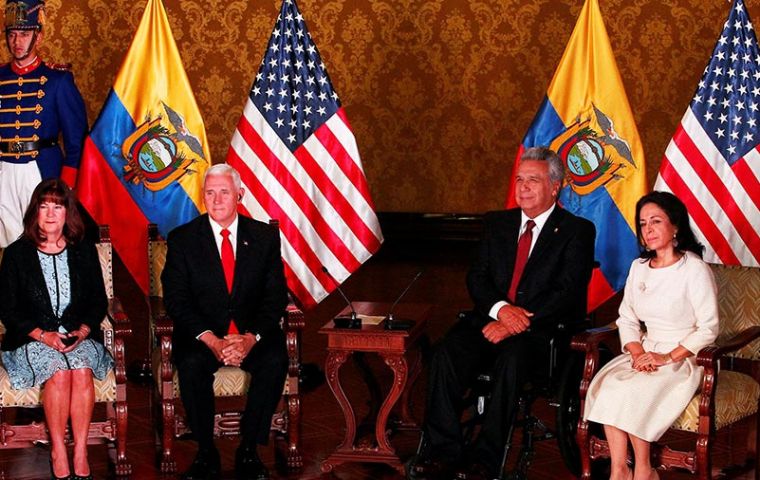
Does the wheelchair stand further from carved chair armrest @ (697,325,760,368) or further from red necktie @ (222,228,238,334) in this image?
red necktie @ (222,228,238,334)

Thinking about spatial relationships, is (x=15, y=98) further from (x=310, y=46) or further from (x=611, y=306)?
(x=611, y=306)

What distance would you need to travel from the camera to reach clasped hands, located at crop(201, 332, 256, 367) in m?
4.99

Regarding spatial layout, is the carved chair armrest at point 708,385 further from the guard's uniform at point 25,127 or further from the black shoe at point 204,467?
the guard's uniform at point 25,127

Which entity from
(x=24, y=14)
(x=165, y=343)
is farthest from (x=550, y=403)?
(x=24, y=14)

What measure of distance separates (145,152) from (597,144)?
2.49m

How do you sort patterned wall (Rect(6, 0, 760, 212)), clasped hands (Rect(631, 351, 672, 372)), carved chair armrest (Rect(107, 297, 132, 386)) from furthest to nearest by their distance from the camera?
patterned wall (Rect(6, 0, 760, 212)), carved chair armrest (Rect(107, 297, 132, 386)), clasped hands (Rect(631, 351, 672, 372))

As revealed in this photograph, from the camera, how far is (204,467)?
194 inches

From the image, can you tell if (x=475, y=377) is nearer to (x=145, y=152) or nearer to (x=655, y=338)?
(x=655, y=338)

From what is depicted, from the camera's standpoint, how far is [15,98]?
20.6 ft

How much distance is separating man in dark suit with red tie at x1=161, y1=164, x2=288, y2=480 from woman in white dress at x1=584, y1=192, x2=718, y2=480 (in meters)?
1.41

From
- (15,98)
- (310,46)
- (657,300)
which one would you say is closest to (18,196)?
(15,98)

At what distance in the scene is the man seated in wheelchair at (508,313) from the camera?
4.82m

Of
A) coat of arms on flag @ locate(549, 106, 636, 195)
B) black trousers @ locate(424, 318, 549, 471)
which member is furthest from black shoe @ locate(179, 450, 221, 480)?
coat of arms on flag @ locate(549, 106, 636, 195)

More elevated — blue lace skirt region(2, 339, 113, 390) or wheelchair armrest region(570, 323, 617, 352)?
wheelchair armrest region(570, 323, 617, 352)
